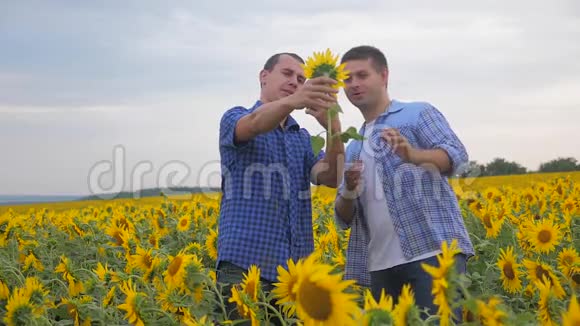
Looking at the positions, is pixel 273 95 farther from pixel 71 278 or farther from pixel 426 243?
pixel 71 278

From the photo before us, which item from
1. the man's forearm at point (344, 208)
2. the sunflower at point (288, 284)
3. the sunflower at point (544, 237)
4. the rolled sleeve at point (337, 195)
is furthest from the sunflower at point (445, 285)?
the sunflower at point (544, 237)

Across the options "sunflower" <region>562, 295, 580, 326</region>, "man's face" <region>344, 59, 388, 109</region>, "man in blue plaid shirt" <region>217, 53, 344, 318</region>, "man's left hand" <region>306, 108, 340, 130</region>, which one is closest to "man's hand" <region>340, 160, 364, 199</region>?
"man in blue plaid shirt" <region>217, 53, 344, 318</region>

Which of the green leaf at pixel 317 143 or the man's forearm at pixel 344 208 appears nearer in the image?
the green leaf at pixel 317 143

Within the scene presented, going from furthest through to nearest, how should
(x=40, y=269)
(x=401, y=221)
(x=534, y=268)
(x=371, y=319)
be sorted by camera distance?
(x=40, y=269), (x=401, y=221), (x=534, y=268), (x=371, y=319)

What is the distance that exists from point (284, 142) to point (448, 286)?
1947mm

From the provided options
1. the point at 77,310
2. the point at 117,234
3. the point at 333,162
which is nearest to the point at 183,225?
the point at 117,234

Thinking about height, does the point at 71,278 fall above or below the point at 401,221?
below

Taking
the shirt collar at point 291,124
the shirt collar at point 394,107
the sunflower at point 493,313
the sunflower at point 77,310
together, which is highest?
the shirt collar at point 394,107

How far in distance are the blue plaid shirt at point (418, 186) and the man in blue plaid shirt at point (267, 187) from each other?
0.75ft

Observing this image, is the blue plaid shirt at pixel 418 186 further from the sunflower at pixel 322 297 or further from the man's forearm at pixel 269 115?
the sunflower at pixel 322 297

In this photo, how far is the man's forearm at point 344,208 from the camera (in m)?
3.50

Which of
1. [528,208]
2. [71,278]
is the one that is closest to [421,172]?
[71,278]

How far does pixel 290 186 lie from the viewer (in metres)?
3.59

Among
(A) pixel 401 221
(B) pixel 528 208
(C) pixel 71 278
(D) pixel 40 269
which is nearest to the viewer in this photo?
(A) pixel 401 221
